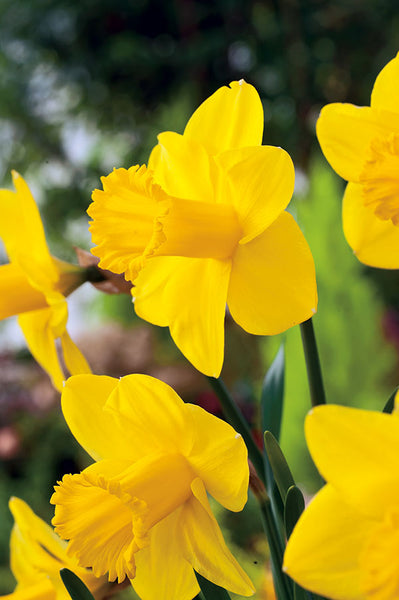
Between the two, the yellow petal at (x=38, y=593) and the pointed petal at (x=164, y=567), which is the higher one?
the pointed petal at (x=164, y=567)

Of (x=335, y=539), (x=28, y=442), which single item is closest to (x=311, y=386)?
(x=335, y=539)

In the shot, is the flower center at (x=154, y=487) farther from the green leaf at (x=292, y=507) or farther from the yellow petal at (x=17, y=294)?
the yellow petal at (x=17, y=294)

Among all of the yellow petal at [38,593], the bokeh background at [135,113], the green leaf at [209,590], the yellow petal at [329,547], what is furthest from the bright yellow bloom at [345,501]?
the bokeh background at [135,113]

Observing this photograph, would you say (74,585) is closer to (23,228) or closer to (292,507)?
(292,507)

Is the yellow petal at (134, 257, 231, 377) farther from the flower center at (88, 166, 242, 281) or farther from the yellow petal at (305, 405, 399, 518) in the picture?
the yellow petal at (305, 405, 399, 518)

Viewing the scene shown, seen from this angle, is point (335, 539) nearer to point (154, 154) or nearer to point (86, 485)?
point (86, 485)

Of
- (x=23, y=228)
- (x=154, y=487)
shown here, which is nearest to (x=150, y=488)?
(x=154, y=487)

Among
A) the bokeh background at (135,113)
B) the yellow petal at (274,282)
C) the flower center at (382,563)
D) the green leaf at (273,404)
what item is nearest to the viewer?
the flower center at (382,563)
